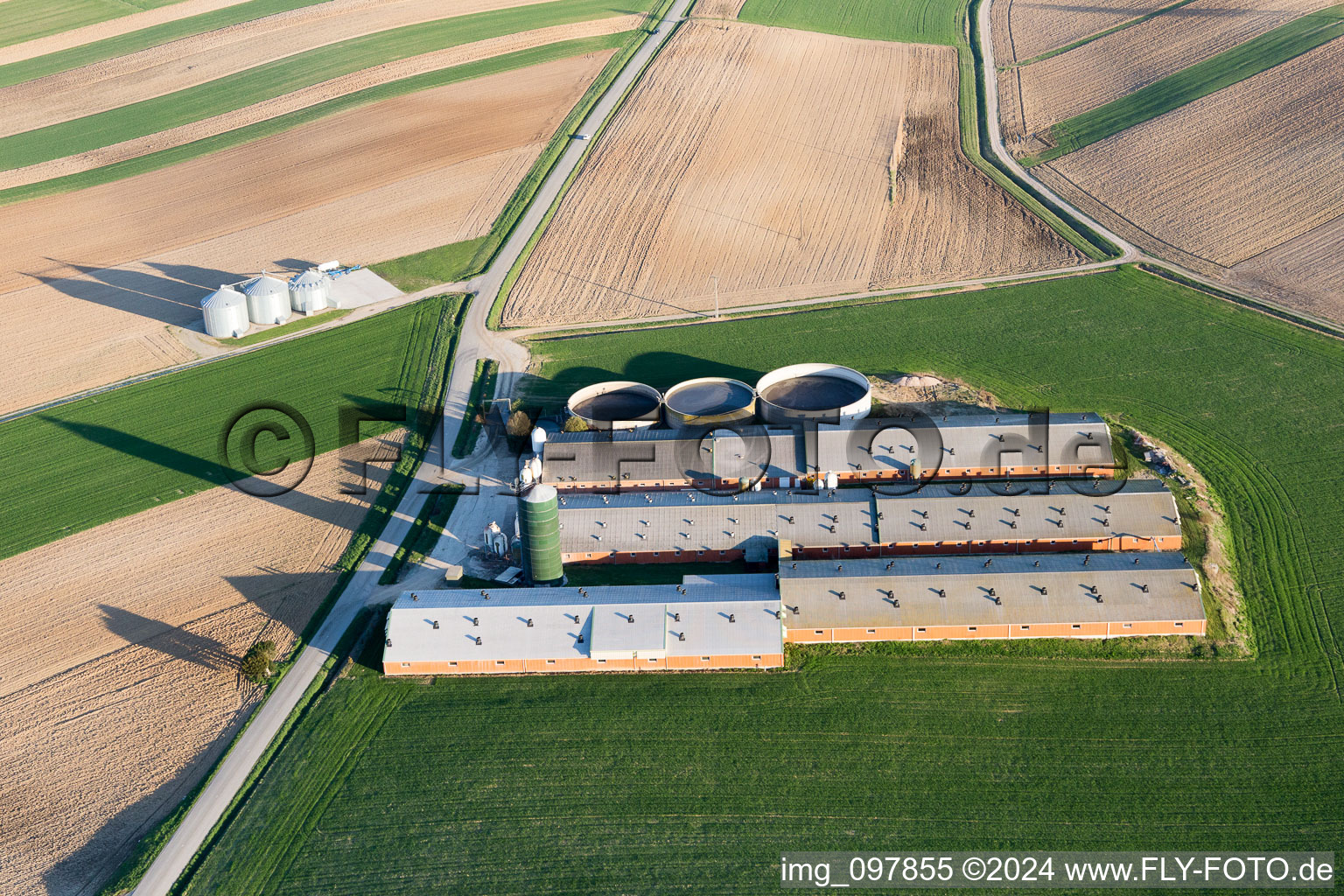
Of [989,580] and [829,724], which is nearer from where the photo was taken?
[829,724]

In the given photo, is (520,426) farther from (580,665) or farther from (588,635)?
(580,665)

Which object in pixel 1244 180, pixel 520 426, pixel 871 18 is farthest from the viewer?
pixel 871 18

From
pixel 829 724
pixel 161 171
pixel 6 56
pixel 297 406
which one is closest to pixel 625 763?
pixel 829 724

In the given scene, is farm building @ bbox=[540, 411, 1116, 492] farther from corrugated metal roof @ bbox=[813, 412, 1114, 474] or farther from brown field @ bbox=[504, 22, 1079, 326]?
brown field @ bbox=[504, 22, 1079, 326]

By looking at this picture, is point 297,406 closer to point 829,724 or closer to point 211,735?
point 211,735

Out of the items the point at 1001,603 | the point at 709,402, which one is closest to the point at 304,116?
the point at 709,402
